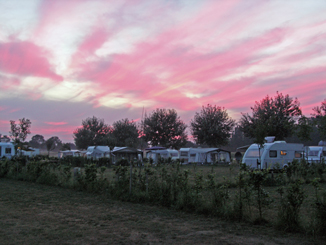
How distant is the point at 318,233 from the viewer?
475 centimetres

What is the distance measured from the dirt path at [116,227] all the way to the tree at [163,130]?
39024 millimetres

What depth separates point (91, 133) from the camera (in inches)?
2277

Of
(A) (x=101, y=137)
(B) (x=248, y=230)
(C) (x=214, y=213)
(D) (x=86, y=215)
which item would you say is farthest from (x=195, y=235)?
(A) (x=101, y=137)

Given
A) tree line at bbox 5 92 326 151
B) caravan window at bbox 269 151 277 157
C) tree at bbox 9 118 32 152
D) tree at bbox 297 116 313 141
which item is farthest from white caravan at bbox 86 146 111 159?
tree at bbox 297 116 313 141

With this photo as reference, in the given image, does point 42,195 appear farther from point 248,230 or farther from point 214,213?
point 248,230

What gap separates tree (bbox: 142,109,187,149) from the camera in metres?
46.6

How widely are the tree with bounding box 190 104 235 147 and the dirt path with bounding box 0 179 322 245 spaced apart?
3397 cm

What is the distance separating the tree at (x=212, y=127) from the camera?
4050 centimetres

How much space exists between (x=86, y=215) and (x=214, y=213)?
2867 mm

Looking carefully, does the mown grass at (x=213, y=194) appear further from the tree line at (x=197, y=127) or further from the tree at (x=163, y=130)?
the tree at (x=163, y=130)

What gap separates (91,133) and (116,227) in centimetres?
5439

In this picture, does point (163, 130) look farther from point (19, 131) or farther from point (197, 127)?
point (19, 131)

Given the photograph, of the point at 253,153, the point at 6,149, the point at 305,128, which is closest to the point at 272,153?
the point at 253,153

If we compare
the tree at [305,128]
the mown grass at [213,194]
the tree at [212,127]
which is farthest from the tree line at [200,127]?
the mown grass at [213,194]
